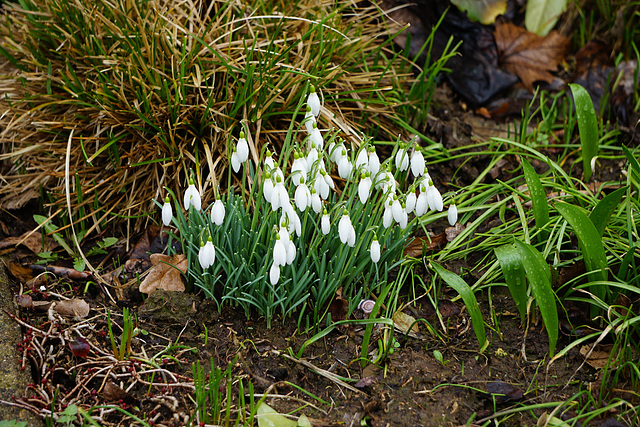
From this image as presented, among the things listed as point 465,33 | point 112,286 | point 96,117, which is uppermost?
point 465,33

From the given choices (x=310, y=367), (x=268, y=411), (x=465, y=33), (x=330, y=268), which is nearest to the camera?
(x=268, y=411)

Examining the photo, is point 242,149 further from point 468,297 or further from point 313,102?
point 468,297

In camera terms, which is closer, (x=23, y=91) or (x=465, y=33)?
(x=23, y=91)

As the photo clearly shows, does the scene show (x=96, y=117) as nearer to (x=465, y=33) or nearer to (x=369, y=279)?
(x=369, y=279)

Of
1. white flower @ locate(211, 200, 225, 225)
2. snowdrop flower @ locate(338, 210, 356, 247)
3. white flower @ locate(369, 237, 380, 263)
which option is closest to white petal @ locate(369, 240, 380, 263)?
white flower @ locate(369, 237, 380, 263)

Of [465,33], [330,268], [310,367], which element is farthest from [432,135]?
[310,367]

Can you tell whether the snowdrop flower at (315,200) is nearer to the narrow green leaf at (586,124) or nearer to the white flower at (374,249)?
the white flower at (374,249)
